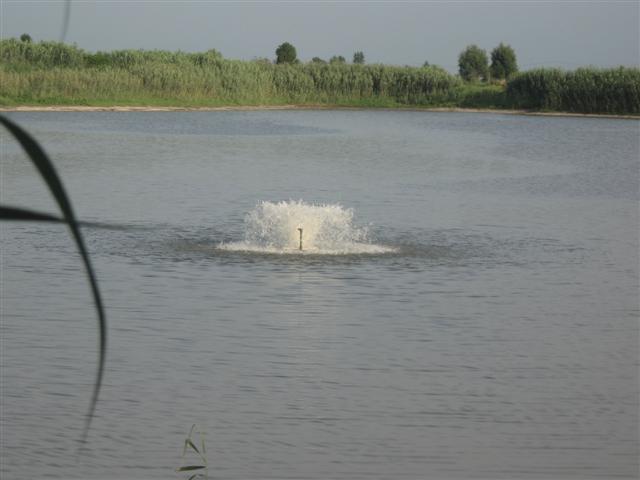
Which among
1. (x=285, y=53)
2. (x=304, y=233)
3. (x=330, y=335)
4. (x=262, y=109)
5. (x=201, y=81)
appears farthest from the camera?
(x=285, y=53)

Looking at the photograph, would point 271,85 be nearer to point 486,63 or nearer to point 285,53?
point 285,53

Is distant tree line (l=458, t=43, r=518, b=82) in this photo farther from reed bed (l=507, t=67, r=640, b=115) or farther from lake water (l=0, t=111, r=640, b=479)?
lake water (l=0, t=111, r=640, b=479)

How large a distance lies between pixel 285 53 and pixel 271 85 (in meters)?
26.4

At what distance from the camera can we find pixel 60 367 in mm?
8602

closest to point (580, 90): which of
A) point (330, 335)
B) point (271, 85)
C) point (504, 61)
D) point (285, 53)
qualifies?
point (271, 85)

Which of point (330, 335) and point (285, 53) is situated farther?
point (285, 53)

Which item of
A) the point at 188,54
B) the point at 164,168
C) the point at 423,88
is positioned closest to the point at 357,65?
the point at 423,88

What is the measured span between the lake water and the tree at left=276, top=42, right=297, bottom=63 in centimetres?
6528

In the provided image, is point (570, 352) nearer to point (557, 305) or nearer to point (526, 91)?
point (557, 305)

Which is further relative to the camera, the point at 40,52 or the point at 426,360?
the point at 40,52

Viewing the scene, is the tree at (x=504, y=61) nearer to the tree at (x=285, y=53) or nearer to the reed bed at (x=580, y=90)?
the tree at (x=285, y=53)

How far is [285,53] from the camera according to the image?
291ft

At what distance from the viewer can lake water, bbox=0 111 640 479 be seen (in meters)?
6.71

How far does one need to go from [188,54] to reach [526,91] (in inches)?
679
